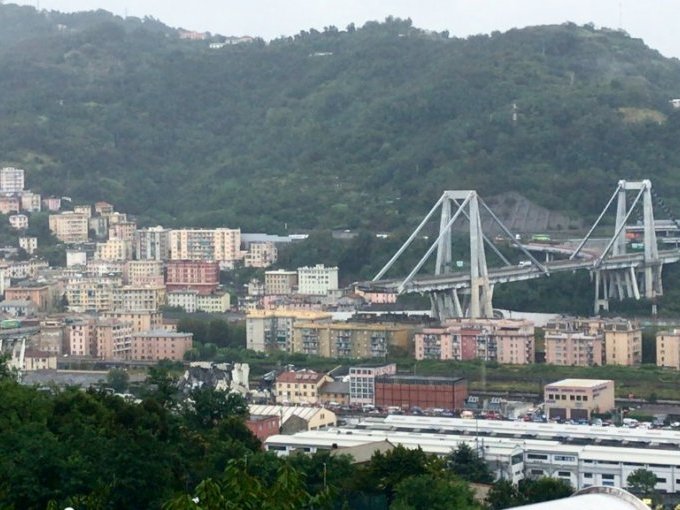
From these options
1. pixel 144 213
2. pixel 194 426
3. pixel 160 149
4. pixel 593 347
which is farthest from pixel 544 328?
pixel 160 149

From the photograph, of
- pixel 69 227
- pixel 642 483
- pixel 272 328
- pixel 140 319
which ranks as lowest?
pixel 642 483

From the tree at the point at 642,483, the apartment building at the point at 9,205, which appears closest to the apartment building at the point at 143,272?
the apartment building at the point at 9,205

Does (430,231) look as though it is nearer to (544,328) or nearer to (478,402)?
(544,328)

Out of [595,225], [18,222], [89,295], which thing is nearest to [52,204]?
[18,222]

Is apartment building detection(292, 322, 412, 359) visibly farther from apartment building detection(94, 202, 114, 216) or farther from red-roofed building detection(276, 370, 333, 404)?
apartment building detection(94, 202, 114, 216)

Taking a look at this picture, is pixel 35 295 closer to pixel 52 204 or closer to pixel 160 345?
pixel 160 345

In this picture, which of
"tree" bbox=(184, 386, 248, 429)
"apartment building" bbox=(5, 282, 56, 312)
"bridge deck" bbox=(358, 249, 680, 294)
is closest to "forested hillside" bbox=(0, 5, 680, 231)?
"bridge deck" bbox=(358, 249, 680, 294)
